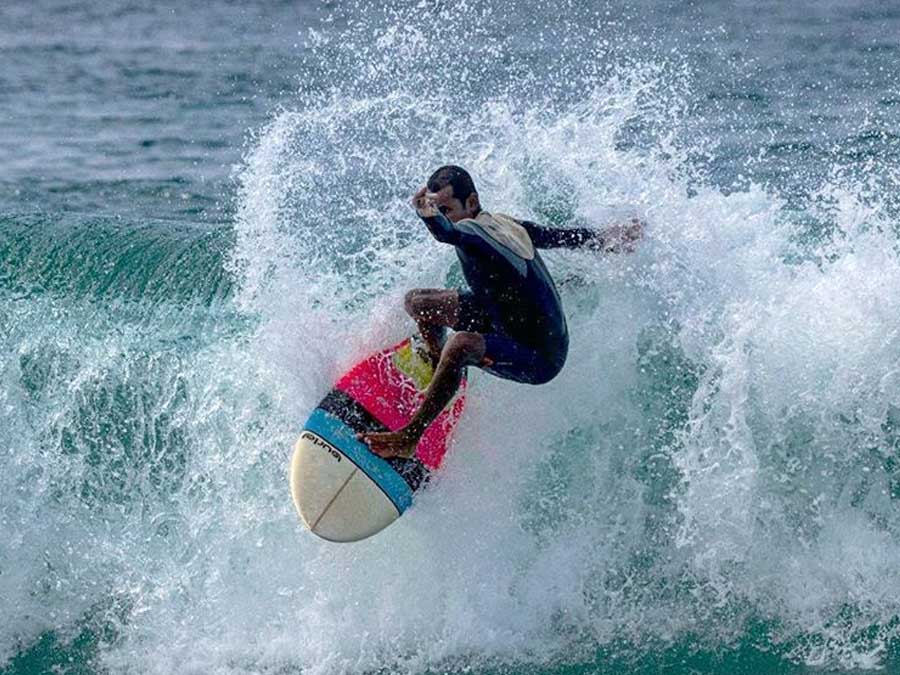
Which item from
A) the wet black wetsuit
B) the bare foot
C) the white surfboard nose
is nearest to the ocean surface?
the white surfboard nose

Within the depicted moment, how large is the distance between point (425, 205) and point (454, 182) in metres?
0.33

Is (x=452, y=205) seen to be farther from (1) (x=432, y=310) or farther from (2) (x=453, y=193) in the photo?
(1) (x=432, y=310)

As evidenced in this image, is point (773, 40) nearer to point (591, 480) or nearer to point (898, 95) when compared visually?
point (898, 95)

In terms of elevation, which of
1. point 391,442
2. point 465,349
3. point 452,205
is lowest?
point 391,442

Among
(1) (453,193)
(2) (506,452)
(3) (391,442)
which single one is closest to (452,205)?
(1) (453,193)

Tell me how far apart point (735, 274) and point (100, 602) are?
14.3ft

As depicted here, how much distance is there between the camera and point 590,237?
7.92m

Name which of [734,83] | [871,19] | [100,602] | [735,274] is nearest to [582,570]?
[735,274]

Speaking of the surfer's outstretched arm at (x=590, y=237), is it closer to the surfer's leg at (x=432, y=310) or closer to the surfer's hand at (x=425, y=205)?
the surfer's leg at (x=432, y=310)

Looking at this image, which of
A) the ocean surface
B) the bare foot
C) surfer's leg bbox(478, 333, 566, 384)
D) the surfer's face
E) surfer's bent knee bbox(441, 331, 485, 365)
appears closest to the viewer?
the surfer's face

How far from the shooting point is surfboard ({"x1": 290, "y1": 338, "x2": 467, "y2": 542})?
7477 millimetres

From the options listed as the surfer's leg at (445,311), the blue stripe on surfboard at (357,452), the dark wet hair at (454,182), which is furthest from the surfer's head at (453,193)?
the blue stripe on surfboard at (357,452)

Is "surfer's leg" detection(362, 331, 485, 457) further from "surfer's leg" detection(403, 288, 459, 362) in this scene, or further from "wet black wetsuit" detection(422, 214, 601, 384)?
"surfer's leg" detection(403, 288, 459, 362)

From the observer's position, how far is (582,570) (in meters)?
8.27
